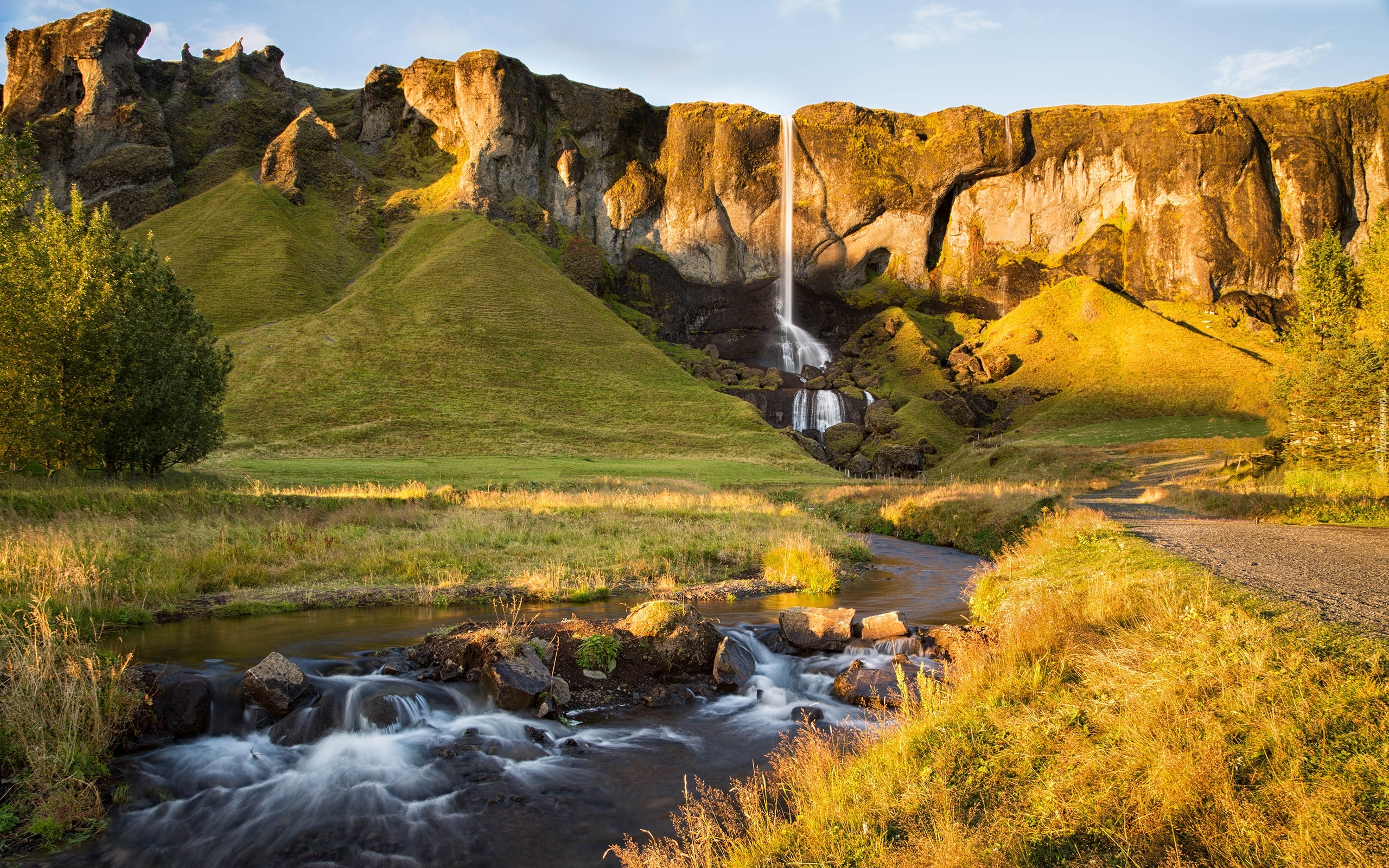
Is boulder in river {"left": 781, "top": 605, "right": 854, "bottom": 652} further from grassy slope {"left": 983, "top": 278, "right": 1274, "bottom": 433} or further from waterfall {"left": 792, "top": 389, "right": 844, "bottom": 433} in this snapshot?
grassy slope {"left": 983, "top": 278, "right": 1274, "bottom": 433}

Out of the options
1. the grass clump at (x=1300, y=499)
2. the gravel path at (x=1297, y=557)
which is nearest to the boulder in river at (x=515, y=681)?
the gravel path at (x=1297, y=557)

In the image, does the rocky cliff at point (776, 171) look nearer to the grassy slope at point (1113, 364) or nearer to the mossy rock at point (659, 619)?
the grassy slope at point (1113, 364)

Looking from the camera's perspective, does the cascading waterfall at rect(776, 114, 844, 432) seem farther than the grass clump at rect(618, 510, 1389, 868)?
Yes

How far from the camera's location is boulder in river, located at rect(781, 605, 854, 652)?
1290 centimetres

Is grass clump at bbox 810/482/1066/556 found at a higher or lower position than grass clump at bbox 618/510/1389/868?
lower

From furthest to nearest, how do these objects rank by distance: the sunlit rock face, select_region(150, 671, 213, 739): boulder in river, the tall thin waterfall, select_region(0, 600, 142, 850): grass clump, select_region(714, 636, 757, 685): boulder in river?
the tall thin waterfall
the sunlit rock face
select_region(714, 636, 757, 685): boulder in river
select_region(150, 671, 213, 739): boulder in river
select_region(0, 600, 142, 850): grass clump

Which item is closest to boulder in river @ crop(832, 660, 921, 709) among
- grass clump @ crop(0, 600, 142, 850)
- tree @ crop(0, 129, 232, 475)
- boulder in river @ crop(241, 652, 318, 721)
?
boulder in river @ crop(241, 652, 318, 721)

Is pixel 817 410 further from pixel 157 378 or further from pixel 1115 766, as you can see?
pixel 1115 766

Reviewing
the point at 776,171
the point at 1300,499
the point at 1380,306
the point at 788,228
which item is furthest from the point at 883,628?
the point at 776,171

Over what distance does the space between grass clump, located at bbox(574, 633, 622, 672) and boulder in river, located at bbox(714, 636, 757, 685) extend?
5.31 ft

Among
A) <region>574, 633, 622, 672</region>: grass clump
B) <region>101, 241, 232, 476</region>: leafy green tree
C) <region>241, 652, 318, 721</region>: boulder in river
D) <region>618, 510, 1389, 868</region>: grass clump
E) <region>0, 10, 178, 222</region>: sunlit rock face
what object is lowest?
<region>574, 633, 622, 672</region>: grass clump

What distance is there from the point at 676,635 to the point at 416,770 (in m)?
4.54

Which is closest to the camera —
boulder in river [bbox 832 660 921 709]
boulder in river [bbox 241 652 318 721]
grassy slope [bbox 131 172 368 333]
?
boulder in river [bbox 241 652 318 721]

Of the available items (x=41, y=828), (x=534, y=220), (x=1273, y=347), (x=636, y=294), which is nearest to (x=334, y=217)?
(x=534, y=220)
